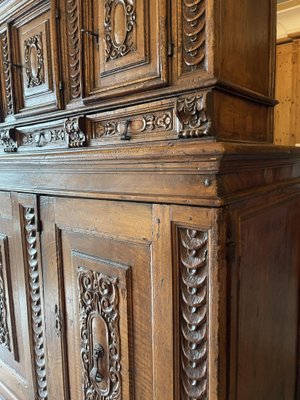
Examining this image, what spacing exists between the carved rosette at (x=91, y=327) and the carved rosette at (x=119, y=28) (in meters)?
0.58

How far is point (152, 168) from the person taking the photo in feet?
2.10

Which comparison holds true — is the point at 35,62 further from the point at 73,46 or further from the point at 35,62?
the point at 73,46

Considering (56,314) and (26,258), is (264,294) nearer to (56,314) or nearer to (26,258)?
(56,314)

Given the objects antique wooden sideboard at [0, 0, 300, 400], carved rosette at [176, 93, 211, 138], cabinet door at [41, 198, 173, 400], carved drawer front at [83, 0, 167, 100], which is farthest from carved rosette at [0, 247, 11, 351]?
carved rosette at [176, 93, 211, 138]

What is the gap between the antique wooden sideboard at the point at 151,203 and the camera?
0.61 meters

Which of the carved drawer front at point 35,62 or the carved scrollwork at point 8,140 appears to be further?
the carved scrollwork at point 8,140

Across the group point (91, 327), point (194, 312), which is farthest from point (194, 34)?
point (91, 327)

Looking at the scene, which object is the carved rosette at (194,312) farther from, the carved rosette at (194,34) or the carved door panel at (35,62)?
the carved door panel at (35,62)

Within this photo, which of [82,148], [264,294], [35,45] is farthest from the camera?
[35,45]

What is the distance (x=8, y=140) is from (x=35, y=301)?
2.03ft

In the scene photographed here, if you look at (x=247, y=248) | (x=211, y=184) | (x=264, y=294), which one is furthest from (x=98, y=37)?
(x=264, y=294)

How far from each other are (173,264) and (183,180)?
6.9 inches

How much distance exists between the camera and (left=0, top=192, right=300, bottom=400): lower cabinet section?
0.61 meters

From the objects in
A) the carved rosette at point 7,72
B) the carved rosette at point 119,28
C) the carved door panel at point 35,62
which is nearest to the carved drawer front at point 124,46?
the carved rosette at point 119,28
